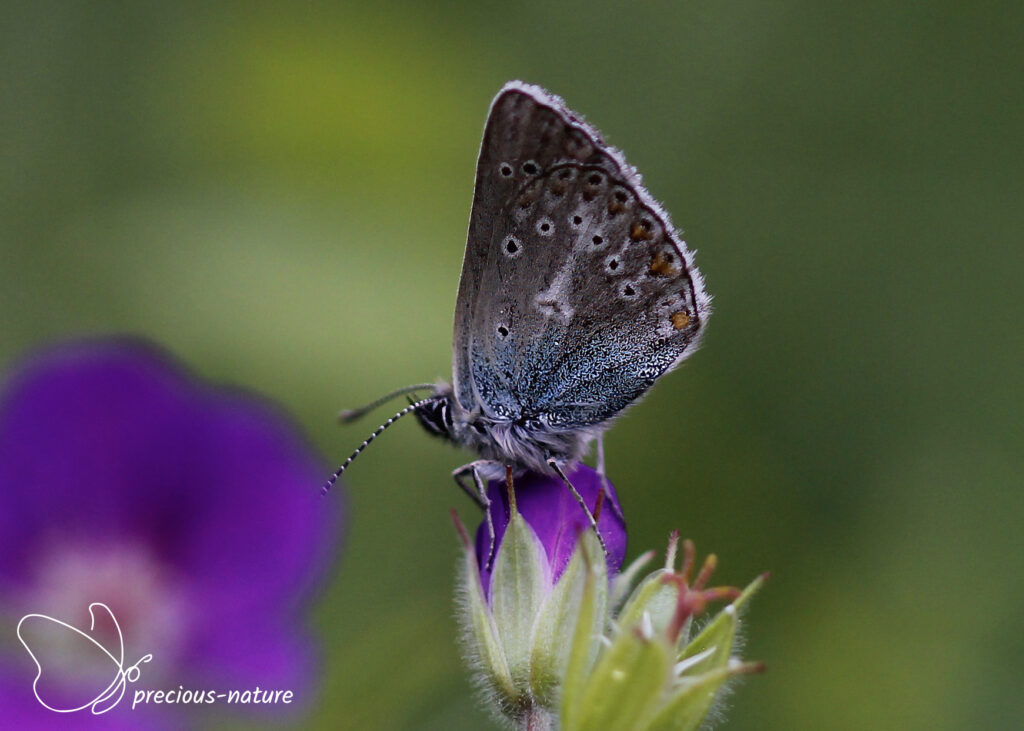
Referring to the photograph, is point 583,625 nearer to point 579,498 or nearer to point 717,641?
point 717,641

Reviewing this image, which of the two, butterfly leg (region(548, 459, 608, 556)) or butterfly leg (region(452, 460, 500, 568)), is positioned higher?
butterfly leg (region(548, 459, 608, 556))

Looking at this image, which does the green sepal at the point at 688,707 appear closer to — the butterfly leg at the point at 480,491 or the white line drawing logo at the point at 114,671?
the butterfly leg at the point at 480,491

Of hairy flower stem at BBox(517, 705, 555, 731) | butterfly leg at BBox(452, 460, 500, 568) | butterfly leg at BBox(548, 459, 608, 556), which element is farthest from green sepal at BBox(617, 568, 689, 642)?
butterfly leg at BBox(452, 460, 500, 568)

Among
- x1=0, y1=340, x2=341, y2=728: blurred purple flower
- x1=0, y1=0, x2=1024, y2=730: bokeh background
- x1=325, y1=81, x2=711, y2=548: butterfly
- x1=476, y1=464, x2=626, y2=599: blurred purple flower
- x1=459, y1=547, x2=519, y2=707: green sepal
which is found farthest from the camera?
x1=0, y1=0, x2=1024, y2=730: bokeh background

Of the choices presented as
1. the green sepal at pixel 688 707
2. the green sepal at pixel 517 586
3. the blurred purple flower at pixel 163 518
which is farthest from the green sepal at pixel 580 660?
the blurred purple flower at pixel 163 518

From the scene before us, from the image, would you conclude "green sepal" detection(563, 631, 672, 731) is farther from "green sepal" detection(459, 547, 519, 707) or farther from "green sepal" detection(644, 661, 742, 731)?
"green sepal" detection(459, 547, 519, 707)

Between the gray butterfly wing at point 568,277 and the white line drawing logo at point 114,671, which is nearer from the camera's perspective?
the white line drawing logo at point 114,671

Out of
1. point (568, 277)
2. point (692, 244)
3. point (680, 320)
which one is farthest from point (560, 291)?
point (692, 244)
